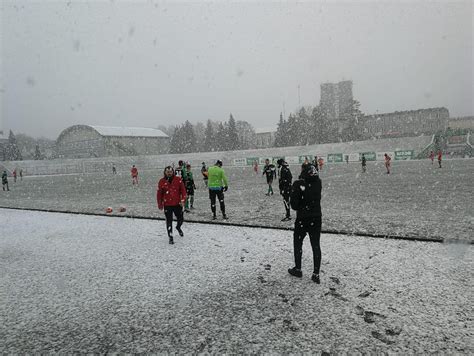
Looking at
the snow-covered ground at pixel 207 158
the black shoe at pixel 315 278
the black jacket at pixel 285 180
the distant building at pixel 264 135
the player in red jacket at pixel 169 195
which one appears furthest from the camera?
the distant building at pixel 264 135

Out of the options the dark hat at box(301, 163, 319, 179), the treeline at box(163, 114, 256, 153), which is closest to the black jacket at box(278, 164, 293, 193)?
the dark hat at box(301, 163, 319, 179)

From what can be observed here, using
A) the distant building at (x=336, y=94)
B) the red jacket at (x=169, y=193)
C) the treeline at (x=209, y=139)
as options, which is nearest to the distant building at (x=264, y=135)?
the distant building at (x=336, y=94)

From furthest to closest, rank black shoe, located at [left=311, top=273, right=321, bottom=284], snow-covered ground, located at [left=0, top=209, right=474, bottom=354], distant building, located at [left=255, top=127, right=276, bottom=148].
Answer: distant building, located at [left=255, top=127, right=276, bottom=148], black shoe, located at [left=311, top=273, right=321, bottom=284], snow-covered ground, located at [left=0, top=209, right=474, bottom=354]

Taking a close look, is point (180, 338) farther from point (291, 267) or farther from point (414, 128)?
point (414, 128)

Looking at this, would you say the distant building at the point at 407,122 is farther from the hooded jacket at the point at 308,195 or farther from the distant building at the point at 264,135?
the hooded jacket at the point at 308,195

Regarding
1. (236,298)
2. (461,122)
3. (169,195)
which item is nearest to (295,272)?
(236,298)

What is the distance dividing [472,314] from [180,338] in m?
3.61

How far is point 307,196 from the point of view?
516 centimetres

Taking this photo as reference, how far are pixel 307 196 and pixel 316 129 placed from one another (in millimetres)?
73011

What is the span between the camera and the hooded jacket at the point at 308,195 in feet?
17.0

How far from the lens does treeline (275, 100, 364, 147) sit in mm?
74688

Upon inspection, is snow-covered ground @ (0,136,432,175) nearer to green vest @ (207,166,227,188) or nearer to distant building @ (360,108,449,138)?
distant building @ (360,108,449,138)

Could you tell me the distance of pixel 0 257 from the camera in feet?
24.6

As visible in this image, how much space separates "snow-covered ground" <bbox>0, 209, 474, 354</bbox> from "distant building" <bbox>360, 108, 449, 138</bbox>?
326ft
